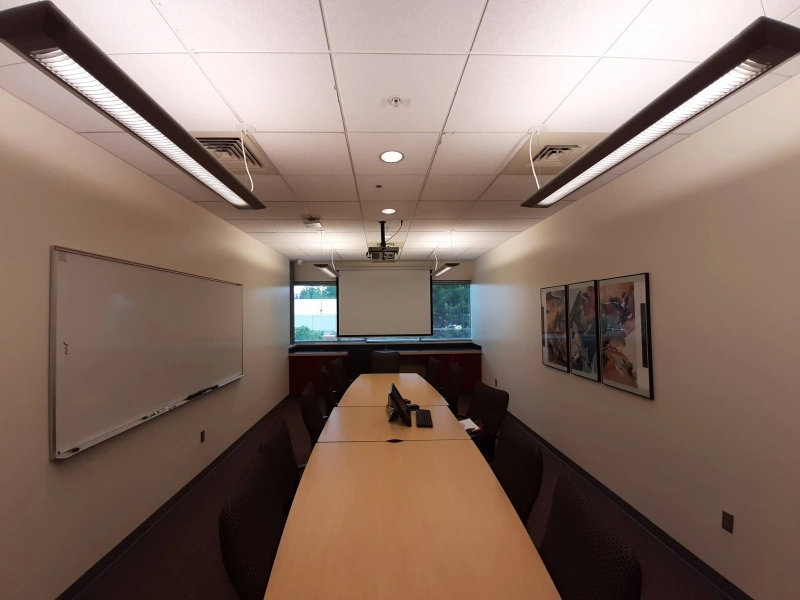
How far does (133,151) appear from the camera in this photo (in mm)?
2283

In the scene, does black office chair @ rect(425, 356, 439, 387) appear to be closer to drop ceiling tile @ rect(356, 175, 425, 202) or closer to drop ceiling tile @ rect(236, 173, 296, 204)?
drop ceiling tile @ rect(356, 175, 425, 202)

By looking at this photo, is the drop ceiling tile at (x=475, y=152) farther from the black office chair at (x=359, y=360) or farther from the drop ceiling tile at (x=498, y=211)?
the black office chair at (x=359, y=360)

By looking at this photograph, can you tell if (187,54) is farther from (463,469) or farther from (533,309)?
(533,309)

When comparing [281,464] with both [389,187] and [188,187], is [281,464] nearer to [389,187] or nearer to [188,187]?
[389,187]

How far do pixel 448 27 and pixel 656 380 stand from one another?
2.63 m

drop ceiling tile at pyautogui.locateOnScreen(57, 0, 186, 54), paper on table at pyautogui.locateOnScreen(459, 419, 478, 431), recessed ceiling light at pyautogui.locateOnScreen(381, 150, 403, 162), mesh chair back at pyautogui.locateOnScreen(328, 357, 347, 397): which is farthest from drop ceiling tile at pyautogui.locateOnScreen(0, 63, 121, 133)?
mesh chair back at pyautogui.locateOnScreen(328, 357, 347, 397)

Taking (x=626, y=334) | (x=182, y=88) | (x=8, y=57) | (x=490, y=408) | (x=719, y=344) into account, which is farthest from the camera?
(x=490, y=408)

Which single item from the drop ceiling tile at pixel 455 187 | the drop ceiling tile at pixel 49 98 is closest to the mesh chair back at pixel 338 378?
the drop ceiling tile at pixel 455 187

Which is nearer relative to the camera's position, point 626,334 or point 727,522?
point 727,522

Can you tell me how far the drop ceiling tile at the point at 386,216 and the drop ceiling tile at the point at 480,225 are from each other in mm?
749

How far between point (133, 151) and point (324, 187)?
4.41 ft

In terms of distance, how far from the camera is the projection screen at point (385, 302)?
702 centimetres

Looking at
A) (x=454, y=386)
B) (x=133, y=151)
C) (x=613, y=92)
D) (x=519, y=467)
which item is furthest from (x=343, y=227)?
(x=519, y=467)

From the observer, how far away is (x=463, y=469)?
74.0 inches
